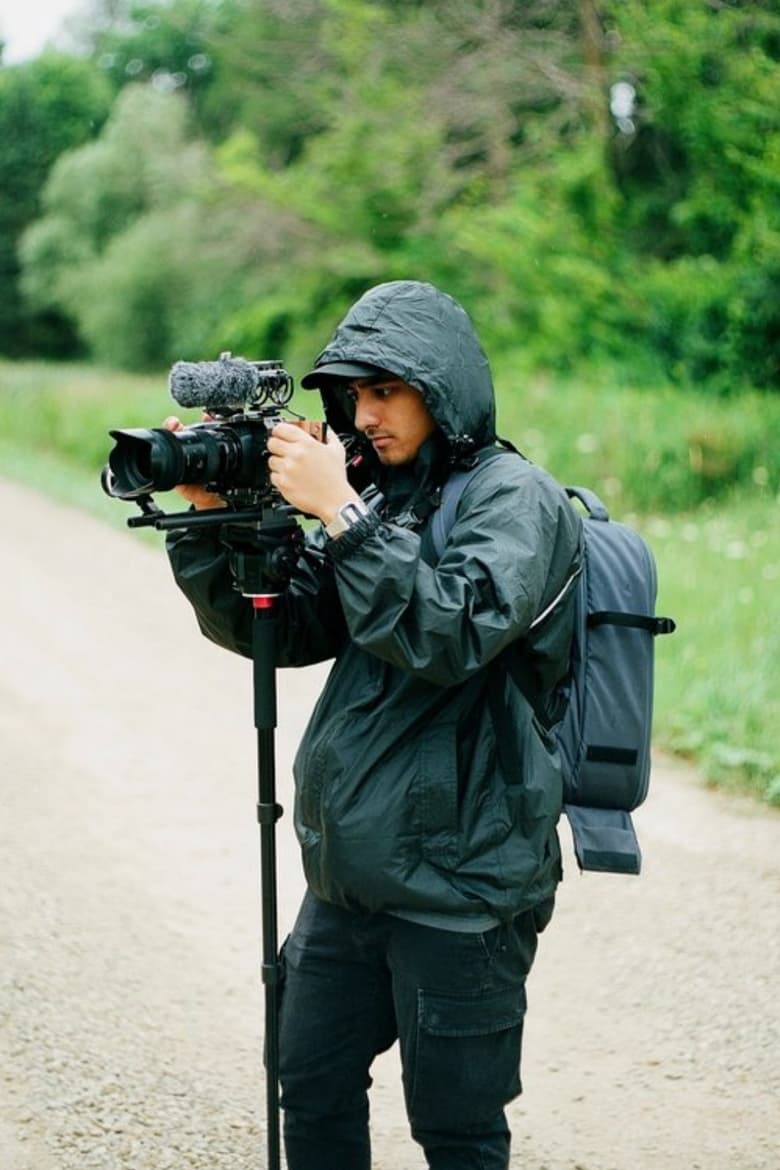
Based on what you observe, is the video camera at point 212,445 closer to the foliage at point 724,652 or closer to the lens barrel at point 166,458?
the lens barrel at point 166,458

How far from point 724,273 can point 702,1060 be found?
1217 cm

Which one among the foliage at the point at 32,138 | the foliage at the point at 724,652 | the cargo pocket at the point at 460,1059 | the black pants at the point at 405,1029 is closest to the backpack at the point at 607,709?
the black pants at the point at 405,1029

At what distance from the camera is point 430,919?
2422 mm

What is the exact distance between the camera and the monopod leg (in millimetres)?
2516

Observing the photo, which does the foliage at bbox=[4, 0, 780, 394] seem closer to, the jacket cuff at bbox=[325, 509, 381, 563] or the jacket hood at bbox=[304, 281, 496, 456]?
the jacket hood at bbox=[304, 281, 496, 456]

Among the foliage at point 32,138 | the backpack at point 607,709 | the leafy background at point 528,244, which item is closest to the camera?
the backpack at point 607,709

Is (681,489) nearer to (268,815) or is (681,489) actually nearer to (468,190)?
(268,815)

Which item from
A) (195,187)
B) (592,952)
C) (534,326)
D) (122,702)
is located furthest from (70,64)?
(592,952)

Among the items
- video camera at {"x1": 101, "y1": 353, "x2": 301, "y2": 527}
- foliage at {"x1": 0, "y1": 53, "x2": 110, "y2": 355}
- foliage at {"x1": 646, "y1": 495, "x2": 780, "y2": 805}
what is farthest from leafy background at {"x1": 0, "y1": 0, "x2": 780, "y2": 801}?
video camera at {"x1": 101, "y1": 353, "x2": 301, "y2": 527}

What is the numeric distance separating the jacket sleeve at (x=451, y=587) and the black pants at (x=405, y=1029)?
494 millimetres

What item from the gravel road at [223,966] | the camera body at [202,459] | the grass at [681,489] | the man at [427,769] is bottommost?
the grass at [681,489]

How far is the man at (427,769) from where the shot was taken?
7.56 feet

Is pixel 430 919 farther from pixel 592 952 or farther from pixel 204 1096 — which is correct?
pixel 592 952

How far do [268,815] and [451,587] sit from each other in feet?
1.92
